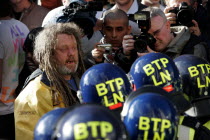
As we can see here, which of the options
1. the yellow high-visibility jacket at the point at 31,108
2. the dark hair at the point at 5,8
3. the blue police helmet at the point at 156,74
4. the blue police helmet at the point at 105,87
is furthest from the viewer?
the dark hair at the point at 5,8

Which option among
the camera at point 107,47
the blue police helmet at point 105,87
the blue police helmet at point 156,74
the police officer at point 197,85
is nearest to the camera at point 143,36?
the camera at point 107,47

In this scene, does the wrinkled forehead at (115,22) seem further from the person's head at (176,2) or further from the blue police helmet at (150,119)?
the blue police helmet at (150,119)

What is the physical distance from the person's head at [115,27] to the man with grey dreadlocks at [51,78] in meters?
0.76

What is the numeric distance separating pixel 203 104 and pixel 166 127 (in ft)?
3.35

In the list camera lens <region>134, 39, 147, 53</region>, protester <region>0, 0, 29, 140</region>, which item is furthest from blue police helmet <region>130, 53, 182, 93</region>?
protester <region>0, 0, 29, 140</region>

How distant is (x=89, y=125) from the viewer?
2510mm

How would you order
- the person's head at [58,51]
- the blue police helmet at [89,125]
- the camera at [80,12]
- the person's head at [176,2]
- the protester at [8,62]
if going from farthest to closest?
the person's head at [176,2]
the protester at [8,62]
the camera at [80,12]
the person's head at [58,51]
the blue police helmet at [89,125]

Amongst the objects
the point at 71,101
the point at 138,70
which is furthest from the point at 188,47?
the point at 138,70

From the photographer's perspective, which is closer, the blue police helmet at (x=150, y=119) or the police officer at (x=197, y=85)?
the blue police helmet at (x=150, y=119)

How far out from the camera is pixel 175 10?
18.9ft

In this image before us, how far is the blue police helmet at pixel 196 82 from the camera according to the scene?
394cm

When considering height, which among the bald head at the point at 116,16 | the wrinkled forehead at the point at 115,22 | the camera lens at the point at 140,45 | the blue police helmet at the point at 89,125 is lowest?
the camera lens at the point at 140,45

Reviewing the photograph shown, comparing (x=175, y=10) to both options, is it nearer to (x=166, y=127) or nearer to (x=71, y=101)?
(x=71, y=101)

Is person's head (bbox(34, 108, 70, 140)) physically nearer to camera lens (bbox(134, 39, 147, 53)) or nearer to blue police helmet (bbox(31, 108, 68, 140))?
blue police helmet (bbox(31, 108, 68, 140))
